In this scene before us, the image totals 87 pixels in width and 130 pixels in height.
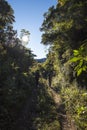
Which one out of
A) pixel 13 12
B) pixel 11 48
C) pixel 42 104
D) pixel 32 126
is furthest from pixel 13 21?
pixel 32 126

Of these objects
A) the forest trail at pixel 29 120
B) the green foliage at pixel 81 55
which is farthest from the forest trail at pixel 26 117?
the green foliage at pixel 81 55

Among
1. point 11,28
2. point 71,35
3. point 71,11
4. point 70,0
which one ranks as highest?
point 11,28

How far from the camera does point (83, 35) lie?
1697 cm

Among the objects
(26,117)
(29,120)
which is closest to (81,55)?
(29,120)

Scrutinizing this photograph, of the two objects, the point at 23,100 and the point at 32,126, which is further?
the point at 23,100

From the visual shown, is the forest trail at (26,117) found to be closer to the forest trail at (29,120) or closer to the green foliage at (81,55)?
the forest trail at (29,120)

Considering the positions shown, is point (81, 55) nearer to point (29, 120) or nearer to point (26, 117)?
point (29, 120)

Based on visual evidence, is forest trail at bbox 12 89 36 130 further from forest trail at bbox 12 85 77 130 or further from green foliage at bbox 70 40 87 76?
green foliage at bbox 70 40 87 76

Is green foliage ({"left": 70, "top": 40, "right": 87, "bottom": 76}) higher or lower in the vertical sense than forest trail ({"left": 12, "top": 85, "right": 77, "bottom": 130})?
higher

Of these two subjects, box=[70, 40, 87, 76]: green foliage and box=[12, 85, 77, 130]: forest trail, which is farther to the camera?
box=[12, 85, 77, 130]: forest trail

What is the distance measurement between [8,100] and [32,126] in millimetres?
3087

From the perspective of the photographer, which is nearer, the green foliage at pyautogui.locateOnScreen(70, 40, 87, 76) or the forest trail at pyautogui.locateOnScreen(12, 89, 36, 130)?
the green foliage at pyautogui.locateOnScreen(70, 40, 87, 76)

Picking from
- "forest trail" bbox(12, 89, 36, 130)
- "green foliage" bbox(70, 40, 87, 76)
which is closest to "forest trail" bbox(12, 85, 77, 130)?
"forest trail" bbox(12, 89, 36, 130)

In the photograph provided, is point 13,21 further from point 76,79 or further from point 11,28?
point 76,79
